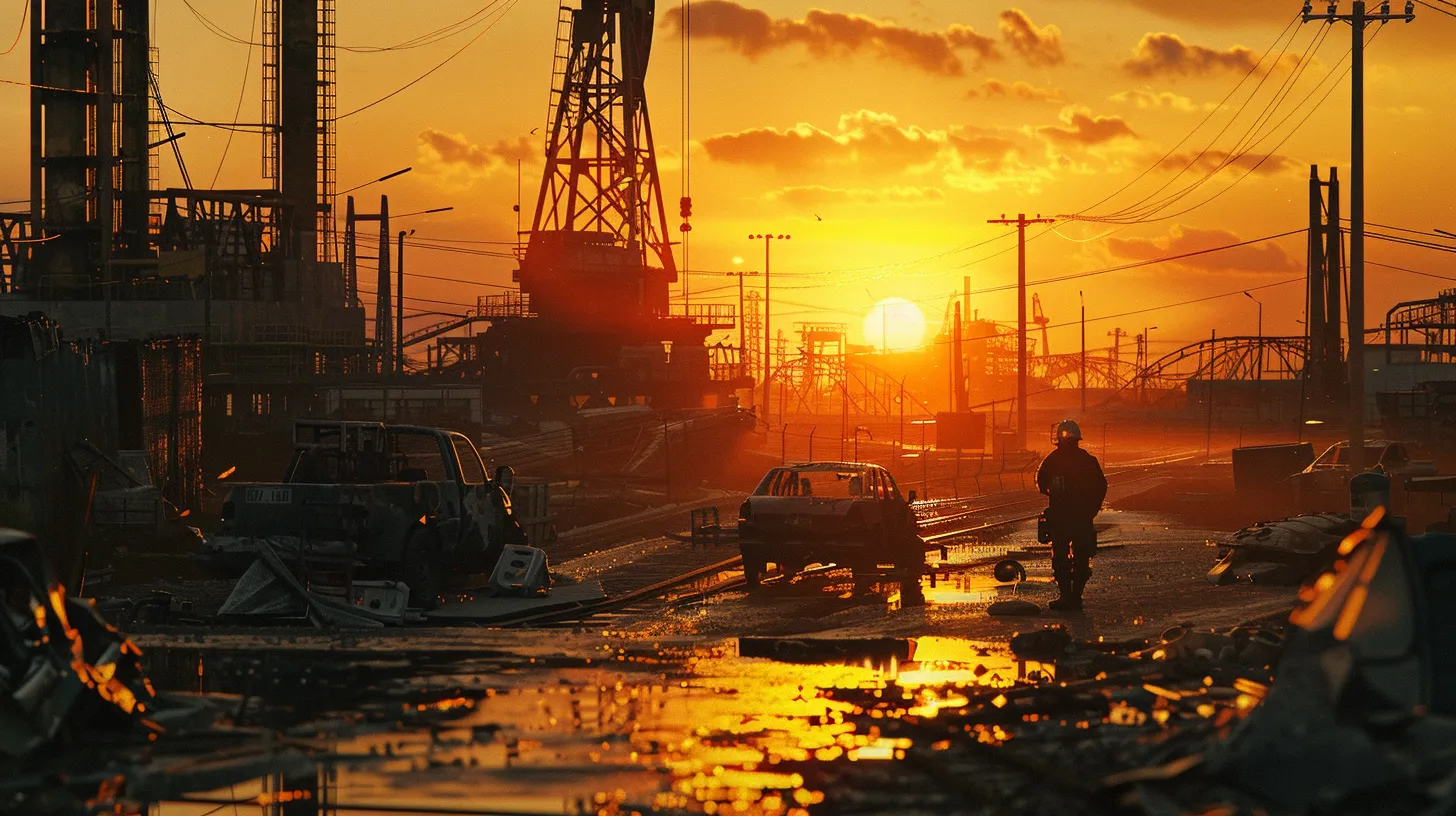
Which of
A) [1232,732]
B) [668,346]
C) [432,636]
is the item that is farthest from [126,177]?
[1232,732]

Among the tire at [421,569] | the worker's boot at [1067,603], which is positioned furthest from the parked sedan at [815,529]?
the tire at [421,569]

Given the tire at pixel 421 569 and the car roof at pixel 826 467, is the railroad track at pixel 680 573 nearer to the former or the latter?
the tire at pixel 421 569

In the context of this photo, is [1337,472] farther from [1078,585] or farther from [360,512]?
[360,512]

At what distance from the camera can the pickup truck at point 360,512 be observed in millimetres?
17000

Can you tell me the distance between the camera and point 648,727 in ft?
32.2

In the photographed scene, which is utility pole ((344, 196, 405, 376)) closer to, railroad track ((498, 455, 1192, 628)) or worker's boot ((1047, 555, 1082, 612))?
railroad track ((498, 455, 1192, 628))

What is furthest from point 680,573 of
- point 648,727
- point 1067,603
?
point 648,727

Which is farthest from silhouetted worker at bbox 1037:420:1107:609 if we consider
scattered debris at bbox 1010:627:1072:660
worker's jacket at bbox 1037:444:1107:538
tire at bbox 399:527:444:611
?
tire at bbox 399:527:444:611

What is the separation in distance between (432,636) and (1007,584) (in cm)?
891

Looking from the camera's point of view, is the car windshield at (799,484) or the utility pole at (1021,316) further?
the utility pole at (1021,316)

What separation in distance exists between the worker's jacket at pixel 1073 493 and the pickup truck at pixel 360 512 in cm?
620

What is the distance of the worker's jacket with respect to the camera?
57.8ft

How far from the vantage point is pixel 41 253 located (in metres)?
64.5

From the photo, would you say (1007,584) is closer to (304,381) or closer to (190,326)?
(304,381)
